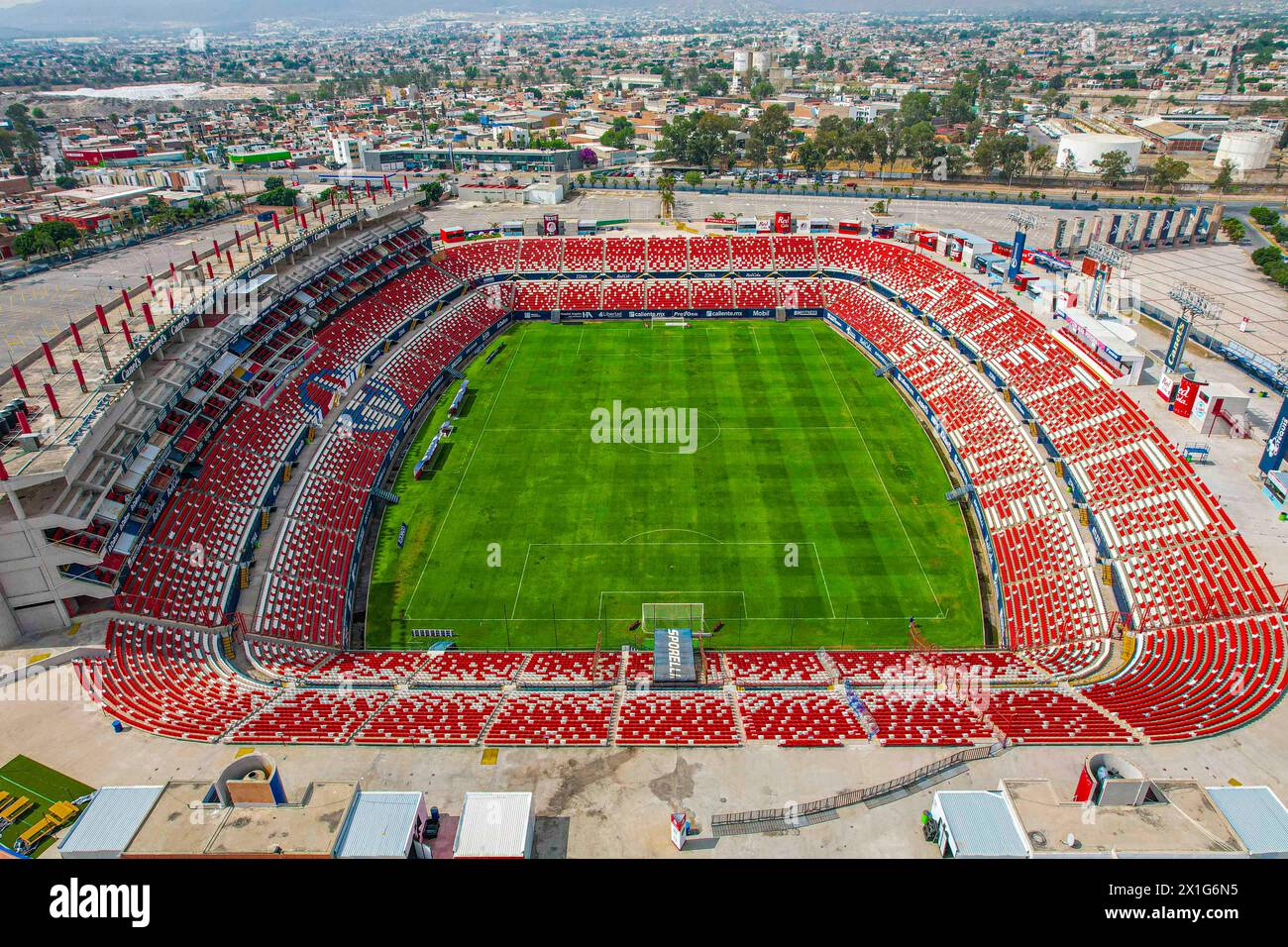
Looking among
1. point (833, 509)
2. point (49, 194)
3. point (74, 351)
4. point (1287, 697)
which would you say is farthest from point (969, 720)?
point (49, 194)

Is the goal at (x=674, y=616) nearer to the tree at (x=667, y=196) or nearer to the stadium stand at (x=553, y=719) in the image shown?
the stadium stand at (x=553, y=719)

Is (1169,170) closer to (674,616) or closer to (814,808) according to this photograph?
(674,616)

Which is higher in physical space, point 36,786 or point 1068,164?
point 1068,164

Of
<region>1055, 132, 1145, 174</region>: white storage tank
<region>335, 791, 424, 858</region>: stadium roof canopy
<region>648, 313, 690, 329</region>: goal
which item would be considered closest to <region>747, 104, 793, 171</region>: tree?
<region>1055, 132, 1145, 174</region>: white storage tank

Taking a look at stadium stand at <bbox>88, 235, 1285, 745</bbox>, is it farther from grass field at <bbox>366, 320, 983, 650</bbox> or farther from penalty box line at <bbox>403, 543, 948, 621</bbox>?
penalty box line at <bbox>403, 543, 948, 621</bbox>

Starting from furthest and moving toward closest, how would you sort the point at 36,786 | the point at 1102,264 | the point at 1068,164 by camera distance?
1. the point at 1068,164
2. the point at 1102,264
3. the point at 36,786

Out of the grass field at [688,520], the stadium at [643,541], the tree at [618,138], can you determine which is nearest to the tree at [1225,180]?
the stadium at [643,541]

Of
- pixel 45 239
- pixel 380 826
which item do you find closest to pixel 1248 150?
pixel 380 826
